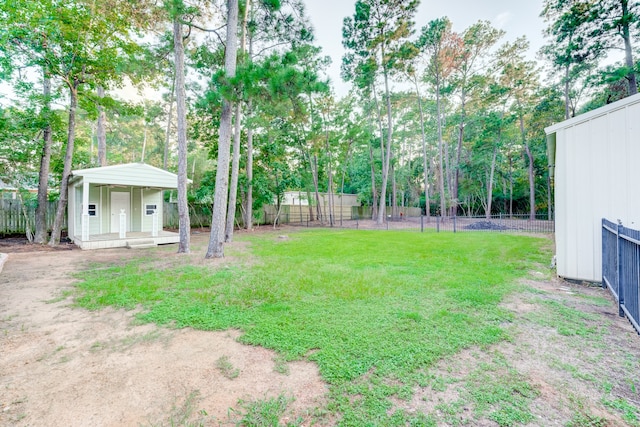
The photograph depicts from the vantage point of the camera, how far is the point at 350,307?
3.21 meters

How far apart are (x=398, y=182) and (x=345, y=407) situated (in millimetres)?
27984

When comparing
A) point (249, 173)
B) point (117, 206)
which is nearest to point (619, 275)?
point (249, 173)

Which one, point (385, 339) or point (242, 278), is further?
point (242, 278)

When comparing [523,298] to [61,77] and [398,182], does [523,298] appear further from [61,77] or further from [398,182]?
[398,182]

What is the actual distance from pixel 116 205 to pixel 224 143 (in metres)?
7.00

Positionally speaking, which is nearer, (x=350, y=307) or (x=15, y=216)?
(x=350, y=307)

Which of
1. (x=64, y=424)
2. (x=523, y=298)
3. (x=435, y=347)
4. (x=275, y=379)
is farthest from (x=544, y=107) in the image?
(x=64, y=424)

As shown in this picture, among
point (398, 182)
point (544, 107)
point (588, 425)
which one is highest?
point (544, 107)

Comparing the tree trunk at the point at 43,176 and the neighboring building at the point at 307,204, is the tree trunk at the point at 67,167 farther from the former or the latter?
the neighboring building at the point at 307,204

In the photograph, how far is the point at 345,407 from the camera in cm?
162

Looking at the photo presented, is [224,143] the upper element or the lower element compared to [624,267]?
upper

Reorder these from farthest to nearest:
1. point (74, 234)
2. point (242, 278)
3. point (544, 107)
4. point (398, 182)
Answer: point (398, 182) < point (544, 107) < point (74, 234) < point (242, 278)

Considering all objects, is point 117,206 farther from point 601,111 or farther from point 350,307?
point 601,111

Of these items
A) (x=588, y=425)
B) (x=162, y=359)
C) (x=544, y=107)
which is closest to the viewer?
(x=588, y=425)
